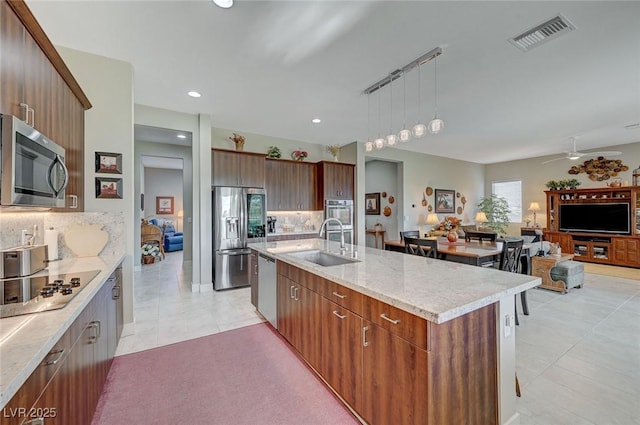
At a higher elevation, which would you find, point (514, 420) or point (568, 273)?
point (568, 273)

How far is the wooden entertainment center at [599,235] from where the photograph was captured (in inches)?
243

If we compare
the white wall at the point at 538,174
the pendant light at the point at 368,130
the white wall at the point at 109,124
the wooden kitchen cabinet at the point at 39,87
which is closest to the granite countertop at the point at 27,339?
the wooden kitchen cabinet at the point at 39,87

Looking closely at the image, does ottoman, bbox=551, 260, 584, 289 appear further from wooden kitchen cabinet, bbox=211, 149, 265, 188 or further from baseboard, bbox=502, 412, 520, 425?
wooden kitchen cabinet, bbox=211, 149, 265, 188

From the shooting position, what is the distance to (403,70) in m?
3.10

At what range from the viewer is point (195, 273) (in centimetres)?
455

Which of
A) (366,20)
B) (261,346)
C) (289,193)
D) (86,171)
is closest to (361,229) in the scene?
(289,193)

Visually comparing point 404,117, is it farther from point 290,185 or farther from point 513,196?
point 513,196

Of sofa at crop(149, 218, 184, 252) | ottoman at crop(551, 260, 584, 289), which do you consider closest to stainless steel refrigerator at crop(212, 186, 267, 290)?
ottoman at crop(551, 260, 584, 289)

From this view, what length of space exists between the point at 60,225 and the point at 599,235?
1015cm

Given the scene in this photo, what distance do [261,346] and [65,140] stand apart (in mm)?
2525

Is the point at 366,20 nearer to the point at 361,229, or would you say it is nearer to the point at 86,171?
the point at 86,171

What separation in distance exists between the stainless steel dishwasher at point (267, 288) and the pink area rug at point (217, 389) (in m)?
0.31

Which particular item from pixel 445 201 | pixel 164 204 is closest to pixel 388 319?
pixel 445 201

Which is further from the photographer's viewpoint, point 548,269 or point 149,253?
point 149,253
